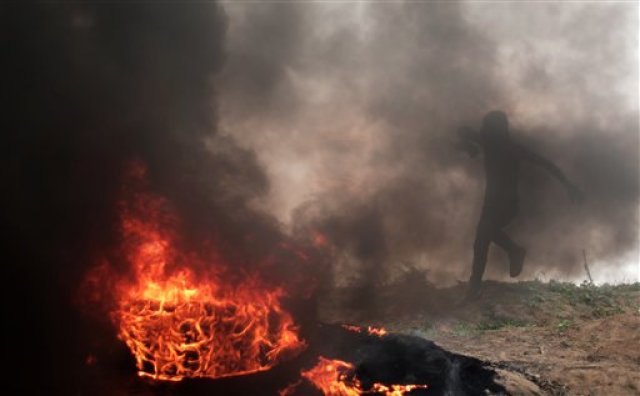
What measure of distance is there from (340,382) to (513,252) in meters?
7.82

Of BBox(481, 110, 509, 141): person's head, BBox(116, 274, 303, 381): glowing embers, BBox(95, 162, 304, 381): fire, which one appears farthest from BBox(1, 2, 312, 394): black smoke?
BBox(481, 110, 509, 141): person's head

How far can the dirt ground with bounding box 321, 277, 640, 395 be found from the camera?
6.71m

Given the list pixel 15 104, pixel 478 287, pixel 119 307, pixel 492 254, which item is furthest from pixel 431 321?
pixel 15 104

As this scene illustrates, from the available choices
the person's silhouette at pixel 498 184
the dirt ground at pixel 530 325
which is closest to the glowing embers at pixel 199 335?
the dirt ground at pixel 530 325

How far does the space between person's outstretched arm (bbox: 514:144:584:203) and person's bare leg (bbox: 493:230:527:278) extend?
191 centimetres

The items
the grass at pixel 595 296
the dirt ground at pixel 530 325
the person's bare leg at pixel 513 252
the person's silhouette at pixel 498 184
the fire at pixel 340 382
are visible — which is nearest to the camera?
the fire at pixel 340 382

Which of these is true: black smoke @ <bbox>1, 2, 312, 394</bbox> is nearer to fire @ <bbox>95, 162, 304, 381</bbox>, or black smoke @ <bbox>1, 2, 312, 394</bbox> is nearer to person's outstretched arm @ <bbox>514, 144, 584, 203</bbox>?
fire @ <bbox>95, 162, 304, 381</bbox>

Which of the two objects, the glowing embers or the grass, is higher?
the grass

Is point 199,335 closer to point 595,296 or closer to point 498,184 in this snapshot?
point 498,184

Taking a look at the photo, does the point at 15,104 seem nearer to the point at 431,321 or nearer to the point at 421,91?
the point at 431,321

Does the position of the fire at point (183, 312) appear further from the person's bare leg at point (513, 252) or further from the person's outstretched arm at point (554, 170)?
the person's outstretched arm at point (554, 170)

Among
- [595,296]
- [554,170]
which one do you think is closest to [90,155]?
[554,170]

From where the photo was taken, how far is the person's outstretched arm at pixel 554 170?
494 inches

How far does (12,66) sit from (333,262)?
326 inches
